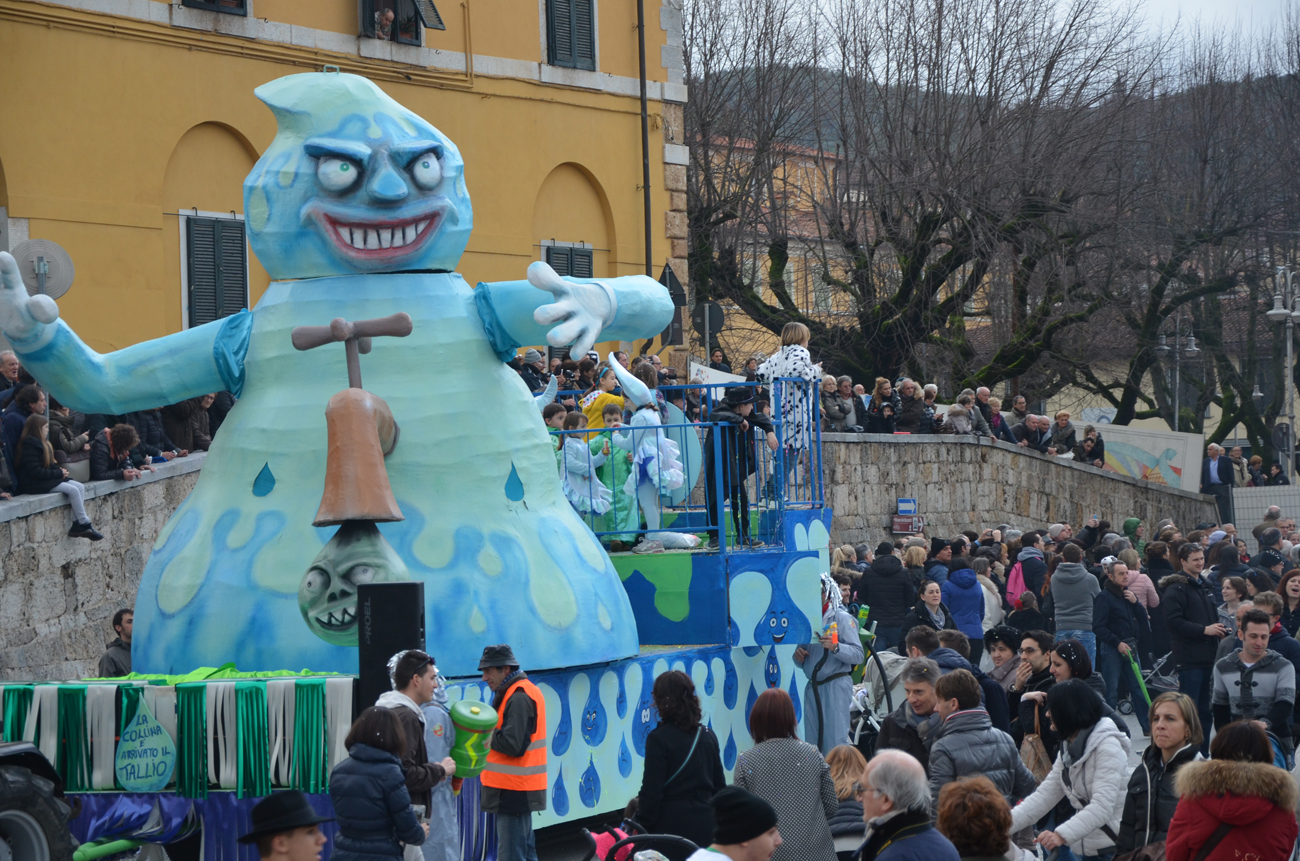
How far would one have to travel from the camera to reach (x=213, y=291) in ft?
58.7

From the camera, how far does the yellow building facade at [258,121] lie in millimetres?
16594

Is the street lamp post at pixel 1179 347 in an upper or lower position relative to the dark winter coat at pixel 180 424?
upper

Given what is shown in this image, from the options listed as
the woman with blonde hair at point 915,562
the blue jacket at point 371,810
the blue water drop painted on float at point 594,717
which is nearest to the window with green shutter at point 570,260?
the woman with blonde hair at point 915,562

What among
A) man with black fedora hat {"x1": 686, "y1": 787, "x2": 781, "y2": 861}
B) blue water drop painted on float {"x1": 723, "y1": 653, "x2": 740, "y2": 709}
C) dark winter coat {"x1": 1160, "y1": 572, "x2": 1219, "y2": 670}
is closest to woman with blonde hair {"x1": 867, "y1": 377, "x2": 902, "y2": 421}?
dark winter coat {"x1": 1160, "y1": 572, "x2": 1219, "y2": 670}

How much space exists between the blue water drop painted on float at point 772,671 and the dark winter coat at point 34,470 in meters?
5.25

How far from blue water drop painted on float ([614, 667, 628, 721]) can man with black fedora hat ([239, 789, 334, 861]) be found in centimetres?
432

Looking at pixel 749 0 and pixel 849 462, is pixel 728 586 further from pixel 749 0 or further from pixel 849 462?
pixel 749 0

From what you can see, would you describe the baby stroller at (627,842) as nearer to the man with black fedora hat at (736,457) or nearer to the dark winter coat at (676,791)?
the dark winter coat at (676,791)

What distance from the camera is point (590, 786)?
8727 mm

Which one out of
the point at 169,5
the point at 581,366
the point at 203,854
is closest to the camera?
the point at 203,854

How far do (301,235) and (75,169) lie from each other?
9.49 meters

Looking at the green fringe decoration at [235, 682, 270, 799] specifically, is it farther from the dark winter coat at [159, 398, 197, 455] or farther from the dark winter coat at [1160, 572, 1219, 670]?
the dark winter coat at [159, 398, 197, 455]

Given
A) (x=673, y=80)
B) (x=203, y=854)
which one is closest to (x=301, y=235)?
(x=203, y=854)

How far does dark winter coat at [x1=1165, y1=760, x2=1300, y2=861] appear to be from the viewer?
5.29 meters
